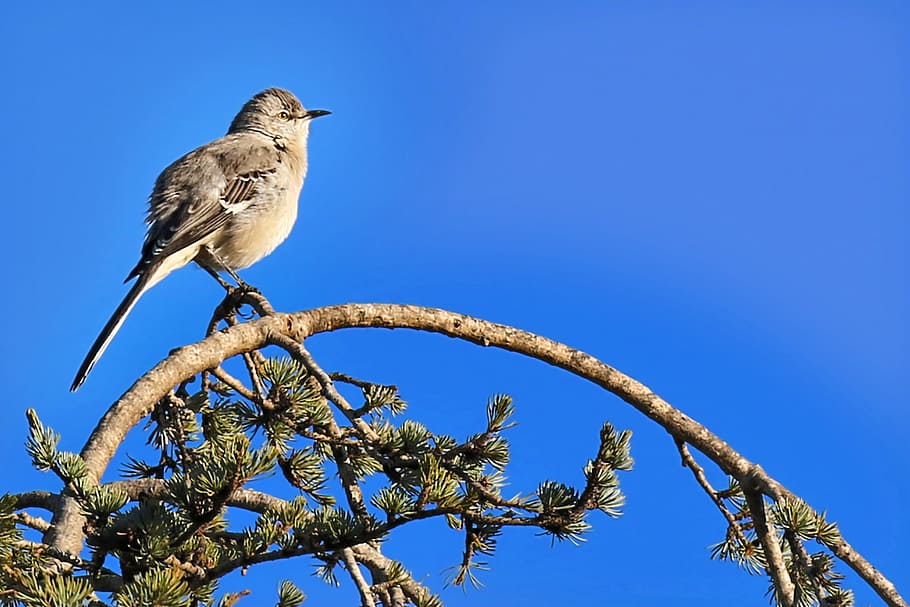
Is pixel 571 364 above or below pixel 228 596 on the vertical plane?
above

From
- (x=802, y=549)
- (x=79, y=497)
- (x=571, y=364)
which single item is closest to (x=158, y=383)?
(x=79, y=497)

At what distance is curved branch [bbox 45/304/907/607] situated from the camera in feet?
10.8

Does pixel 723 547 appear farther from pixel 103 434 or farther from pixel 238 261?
pixel 238 261

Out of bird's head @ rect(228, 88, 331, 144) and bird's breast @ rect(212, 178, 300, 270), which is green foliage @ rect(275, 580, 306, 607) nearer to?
bird's breast @ rect(212, 178, 300, 270)

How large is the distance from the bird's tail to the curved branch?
4.34 ft

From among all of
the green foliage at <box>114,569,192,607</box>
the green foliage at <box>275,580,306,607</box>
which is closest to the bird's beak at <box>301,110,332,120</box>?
the green foliage at <box>275,580,306,607</box>

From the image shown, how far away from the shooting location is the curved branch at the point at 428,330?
3.30 meters

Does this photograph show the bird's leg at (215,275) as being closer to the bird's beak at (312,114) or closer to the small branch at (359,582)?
the bird's beak at (312,114)

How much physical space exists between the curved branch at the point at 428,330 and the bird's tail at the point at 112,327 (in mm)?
1321

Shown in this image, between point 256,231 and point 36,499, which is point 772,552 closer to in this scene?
point 36,499

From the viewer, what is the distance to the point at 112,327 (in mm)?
5066

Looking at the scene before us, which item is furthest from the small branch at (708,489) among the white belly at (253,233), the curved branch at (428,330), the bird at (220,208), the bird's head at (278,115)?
the bird's head at (278,115)

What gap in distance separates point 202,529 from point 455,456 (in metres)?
0.85

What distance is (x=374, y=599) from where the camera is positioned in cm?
320
